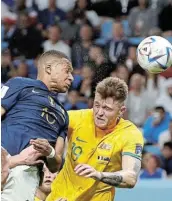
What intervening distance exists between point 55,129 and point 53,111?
0.14 meters

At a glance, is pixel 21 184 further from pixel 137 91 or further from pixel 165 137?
pixel 137 91

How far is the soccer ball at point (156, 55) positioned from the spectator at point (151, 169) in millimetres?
3370

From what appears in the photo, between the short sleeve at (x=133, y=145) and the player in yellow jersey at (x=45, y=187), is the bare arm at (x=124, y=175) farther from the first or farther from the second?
the player in yellow jersey at (x=45, y=187)

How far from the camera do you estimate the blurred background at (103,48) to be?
1105 cm

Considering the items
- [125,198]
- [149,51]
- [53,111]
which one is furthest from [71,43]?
[53,111]

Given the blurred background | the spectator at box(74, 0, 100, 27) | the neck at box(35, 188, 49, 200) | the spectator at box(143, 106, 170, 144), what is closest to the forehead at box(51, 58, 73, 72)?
the neck at box(35, 188, 49, 200)

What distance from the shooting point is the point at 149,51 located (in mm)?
7133

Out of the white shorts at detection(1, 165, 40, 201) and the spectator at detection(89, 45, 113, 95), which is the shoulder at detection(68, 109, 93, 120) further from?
the spectator at detection(89, 45, 113, 95)

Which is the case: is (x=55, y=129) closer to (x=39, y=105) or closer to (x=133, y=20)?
(x=39, y=105)

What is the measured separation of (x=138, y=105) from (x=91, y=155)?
4.87 meters

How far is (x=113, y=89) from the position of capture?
634 cm

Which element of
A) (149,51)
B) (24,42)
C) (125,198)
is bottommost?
(125,198)

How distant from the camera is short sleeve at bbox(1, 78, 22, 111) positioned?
19.6 feet

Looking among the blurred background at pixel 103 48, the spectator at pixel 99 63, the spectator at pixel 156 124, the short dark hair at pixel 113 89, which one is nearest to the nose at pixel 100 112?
the short dark hair at pixel 113 89
